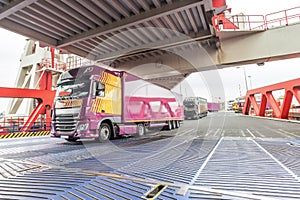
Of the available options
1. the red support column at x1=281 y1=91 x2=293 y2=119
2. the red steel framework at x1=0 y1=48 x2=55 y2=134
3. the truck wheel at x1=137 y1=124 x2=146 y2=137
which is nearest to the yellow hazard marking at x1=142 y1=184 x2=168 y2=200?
the truck wheel at x1=137 y1=124 x2=146 y2=137

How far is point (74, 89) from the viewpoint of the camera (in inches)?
283

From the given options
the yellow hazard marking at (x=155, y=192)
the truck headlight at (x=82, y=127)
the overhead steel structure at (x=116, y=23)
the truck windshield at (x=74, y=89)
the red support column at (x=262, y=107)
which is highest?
the overhead steel structure at (x=116, y=23)

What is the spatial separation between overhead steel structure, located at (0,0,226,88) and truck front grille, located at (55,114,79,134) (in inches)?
116

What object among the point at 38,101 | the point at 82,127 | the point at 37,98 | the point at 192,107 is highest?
the point at 37,98

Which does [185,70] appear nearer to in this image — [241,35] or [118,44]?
[241,35]

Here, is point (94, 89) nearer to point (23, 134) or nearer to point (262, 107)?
point (23, 134)

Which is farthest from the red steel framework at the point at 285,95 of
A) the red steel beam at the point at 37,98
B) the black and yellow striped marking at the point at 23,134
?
the black and yellow striped marking at the point at 23,134

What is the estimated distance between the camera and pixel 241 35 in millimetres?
7547

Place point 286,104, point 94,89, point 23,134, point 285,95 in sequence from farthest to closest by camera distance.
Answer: point 286,104, point 285,95, point 23,134, point 94,89

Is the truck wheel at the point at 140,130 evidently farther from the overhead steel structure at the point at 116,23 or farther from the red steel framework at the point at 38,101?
the red steel framework at the point at 38,101

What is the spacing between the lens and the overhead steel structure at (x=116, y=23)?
5309 mm

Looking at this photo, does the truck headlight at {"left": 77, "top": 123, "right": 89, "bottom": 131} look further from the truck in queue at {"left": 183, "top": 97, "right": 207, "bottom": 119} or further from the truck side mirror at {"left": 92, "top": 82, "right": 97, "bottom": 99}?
the truck in queue at {"left": 183, "top": 97, "right": 207, "bottom": 119}

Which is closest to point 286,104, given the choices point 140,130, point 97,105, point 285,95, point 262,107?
point 285,95

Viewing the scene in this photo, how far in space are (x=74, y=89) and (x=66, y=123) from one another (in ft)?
4.37
